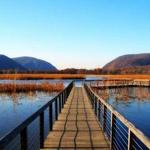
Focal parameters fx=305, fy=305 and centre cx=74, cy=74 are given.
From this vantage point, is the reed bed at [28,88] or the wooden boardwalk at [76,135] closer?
the wooden boardwalk at [76,135]

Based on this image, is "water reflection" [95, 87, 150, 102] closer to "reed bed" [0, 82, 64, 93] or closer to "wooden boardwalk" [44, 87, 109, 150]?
"reed bed" [0, 82, 64, 93]

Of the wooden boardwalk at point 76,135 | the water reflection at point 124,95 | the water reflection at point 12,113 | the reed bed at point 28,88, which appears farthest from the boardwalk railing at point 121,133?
the reed bed at point 28,88

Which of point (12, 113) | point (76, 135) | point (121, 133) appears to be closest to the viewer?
point (76, 135)

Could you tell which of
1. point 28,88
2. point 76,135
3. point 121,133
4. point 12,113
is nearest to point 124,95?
point 28,88

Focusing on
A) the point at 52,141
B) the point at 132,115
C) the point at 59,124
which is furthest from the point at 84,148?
the point at 132,115

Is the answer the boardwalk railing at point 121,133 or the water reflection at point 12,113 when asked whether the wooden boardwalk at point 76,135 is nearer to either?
the boardwalk railing at point 121,133

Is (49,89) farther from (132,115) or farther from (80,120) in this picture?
(80,120)

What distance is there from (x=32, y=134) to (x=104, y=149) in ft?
21.4

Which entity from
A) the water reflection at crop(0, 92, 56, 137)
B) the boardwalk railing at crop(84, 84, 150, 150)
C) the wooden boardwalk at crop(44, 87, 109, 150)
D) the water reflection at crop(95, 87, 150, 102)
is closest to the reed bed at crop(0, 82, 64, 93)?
the water reflection at crop(95, 87, 150, 102)

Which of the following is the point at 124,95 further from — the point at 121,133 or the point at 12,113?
the point at 121,133

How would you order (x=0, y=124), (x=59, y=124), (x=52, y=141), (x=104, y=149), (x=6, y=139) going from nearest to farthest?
(x=6, y=139)
(x=104, y=149)
(x=52, y=141)
(x=59, y=124)
(x=0, y=124)

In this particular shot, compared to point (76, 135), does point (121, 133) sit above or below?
below

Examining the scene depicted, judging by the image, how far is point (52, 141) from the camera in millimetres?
9016

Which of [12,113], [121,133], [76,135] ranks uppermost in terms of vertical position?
[76,135]
